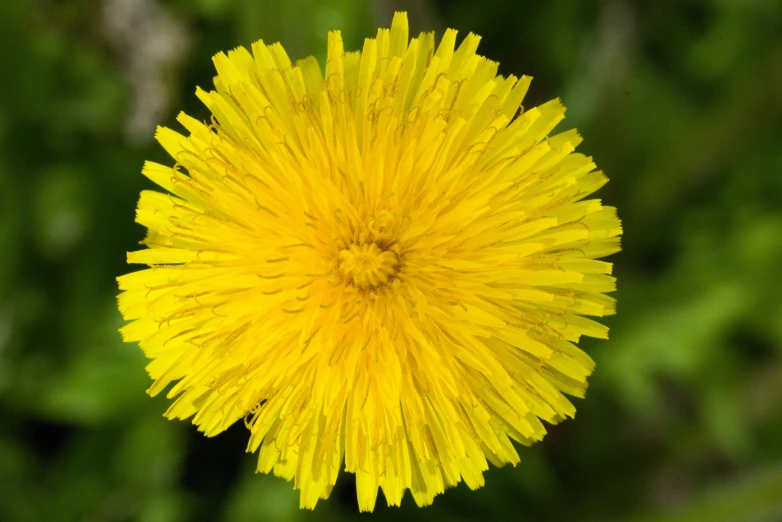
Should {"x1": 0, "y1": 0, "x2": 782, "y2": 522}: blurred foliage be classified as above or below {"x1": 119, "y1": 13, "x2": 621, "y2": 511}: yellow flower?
above

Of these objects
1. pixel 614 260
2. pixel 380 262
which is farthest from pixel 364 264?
pixel 614 260

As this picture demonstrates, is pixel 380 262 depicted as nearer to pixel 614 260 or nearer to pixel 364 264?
pixel 364 264

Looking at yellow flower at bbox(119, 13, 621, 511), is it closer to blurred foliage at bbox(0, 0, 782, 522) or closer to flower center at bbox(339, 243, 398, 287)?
flower center at bbox(339, 243, 398, 287)

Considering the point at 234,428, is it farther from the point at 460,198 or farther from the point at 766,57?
the point at 766,57

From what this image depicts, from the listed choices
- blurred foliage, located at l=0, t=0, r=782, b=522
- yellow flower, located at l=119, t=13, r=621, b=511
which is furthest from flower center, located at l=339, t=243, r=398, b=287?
blurred foliage, located at l=0, t=0, r=782, b=522

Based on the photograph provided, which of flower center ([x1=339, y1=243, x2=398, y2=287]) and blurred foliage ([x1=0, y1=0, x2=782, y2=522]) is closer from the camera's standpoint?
flower center ([x1=339, y1=243, x2=398, y2=287])

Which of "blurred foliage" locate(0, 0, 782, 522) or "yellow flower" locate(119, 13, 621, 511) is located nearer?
"yellow flower" locate(119, 13, 621, 511)

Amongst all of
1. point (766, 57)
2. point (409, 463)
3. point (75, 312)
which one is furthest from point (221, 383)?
point (766, 57)

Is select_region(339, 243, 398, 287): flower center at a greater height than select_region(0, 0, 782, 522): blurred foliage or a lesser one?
lesser
